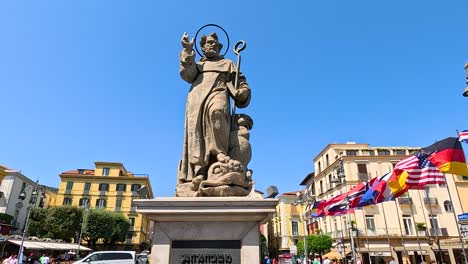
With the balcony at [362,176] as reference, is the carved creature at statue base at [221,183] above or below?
below

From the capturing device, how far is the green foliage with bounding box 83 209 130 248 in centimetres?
4578

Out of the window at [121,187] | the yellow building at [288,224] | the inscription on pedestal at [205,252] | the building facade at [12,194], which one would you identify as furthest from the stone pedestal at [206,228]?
the window at [121,187]

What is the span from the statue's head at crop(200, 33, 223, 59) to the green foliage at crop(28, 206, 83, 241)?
46.9 meters

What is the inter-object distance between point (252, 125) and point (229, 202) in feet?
5.88

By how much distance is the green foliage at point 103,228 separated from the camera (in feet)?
150

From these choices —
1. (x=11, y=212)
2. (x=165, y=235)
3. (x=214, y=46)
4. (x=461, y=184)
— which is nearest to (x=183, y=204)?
(x=165, y=235)

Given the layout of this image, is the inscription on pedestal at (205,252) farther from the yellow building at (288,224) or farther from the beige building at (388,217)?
the yellow building at (288,224)

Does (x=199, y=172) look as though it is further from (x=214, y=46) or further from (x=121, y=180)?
(x=121, y=180)

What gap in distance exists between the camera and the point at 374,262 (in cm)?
3638

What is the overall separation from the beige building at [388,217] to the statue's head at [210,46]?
31.5 m

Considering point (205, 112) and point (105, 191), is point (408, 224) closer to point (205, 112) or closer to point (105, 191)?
point (205, 112)

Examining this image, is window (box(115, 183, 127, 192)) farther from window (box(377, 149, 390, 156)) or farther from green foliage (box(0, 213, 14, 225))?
window (box(377, 149, 390, 156))

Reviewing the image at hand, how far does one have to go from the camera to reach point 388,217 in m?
39.2

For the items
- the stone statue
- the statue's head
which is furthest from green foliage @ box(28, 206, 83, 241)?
the stone statue
